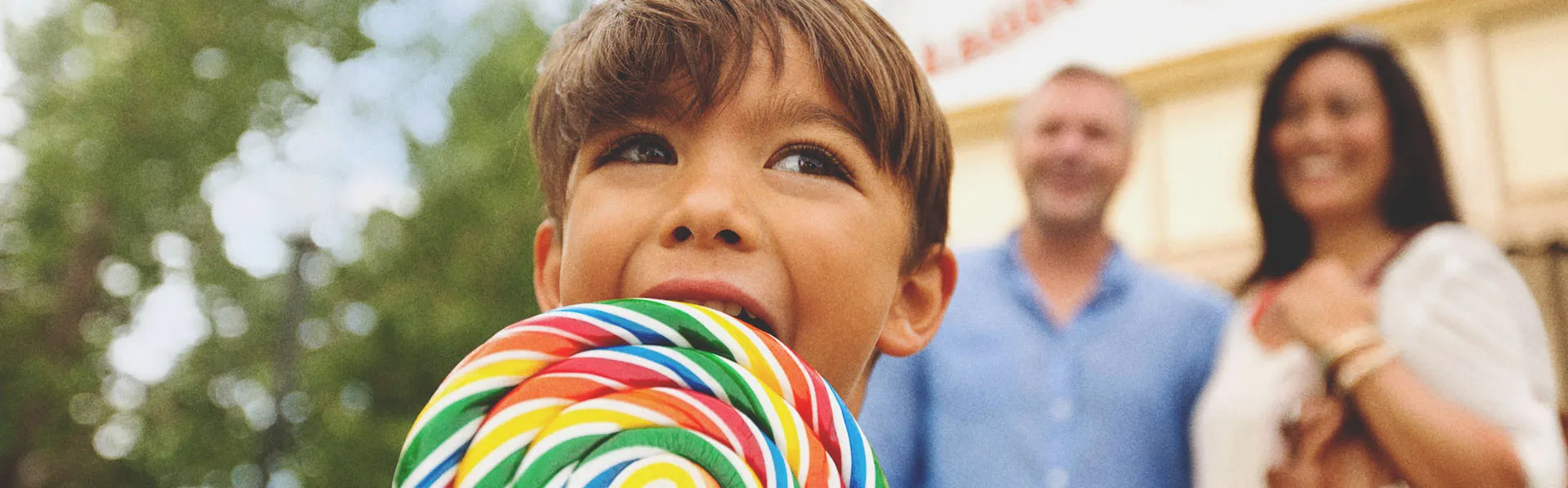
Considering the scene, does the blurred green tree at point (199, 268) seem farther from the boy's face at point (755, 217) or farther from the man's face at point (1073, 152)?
the boy's face at point (755, 217)

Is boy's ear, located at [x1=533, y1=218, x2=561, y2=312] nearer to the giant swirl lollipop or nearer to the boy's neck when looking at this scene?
the giant swirl lollipop

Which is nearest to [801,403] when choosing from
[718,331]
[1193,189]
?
[718,331]

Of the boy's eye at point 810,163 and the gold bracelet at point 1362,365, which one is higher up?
the boy's eye at point 810,163

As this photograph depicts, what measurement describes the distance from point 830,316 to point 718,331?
0.34m

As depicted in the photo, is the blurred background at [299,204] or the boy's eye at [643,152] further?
the blurred background at [299,204]

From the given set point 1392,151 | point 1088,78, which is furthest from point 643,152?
point 1392,151

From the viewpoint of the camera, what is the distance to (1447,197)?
2594mm

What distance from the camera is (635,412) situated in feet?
3.92

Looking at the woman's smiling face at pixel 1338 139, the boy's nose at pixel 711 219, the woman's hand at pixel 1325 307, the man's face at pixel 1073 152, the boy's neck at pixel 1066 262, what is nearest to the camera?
the boy's nose at pixel 711 219

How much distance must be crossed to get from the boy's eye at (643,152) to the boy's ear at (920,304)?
48 cm

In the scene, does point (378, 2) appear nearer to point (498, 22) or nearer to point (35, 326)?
point (498, 22)

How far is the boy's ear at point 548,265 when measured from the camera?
1.97 metres

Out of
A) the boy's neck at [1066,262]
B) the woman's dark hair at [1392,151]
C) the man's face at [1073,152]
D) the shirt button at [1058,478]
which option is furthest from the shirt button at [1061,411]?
the woman's dark hair at [1392,151]

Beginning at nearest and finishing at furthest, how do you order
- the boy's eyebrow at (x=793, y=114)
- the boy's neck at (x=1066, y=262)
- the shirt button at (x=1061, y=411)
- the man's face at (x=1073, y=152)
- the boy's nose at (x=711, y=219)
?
1. the boy's nose at (x=711, y=219)
2. the boy's eyebrow at (x=793, y=114)
3. the shirt button at (x=1061, y=411)
4. the man's face at (x=1073, y=152)
5. the boy's neck at (x=1066, y=262)
